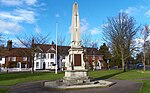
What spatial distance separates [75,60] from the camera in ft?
62.7

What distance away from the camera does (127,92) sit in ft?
43.1

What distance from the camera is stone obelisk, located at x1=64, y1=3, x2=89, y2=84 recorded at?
18.3 meters

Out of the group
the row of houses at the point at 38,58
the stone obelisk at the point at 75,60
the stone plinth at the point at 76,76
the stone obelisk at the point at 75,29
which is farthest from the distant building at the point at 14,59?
the stone plinth at the point at 76,76

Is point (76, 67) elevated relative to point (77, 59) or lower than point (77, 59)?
lower

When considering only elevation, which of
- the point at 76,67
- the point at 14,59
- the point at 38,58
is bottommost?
the point at 76,67

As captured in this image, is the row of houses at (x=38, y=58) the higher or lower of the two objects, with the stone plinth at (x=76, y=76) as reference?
higher

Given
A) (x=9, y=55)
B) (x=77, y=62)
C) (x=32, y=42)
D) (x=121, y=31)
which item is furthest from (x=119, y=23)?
(x=9, y=55)

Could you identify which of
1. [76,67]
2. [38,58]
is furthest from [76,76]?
[38,58]

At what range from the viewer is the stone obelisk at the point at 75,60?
1833 cm

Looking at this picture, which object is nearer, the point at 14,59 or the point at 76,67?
the point at 76,67

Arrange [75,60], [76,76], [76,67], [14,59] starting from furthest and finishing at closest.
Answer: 1. [14,59]
2. [75,60]
3. [76,67]
4. [76,76]

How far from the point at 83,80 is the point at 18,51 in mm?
52789

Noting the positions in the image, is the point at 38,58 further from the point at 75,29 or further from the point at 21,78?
the point at 75,29

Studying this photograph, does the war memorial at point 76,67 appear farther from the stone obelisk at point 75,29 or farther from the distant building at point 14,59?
the distant building at point 14,59
